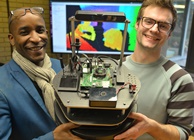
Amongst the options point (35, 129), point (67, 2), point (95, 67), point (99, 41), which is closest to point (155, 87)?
point (95, 67)

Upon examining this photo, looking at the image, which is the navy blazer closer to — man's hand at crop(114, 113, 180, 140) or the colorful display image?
man's hand at crop(114, 113, 180, 140)

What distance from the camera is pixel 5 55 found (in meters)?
2.15

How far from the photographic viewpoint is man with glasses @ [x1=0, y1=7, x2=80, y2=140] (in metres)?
0.86

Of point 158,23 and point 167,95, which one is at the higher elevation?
point 158,23

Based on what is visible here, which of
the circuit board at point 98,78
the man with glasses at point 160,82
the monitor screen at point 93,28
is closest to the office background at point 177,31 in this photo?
the monitor screen at point 93,28

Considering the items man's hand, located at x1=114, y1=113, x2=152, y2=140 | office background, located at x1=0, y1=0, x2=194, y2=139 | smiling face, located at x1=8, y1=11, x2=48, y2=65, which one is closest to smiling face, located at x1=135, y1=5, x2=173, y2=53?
man's hand, located at x1=114, y1=113, x2=152, y2=140

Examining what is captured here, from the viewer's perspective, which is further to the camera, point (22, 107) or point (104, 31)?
point (104, 31)

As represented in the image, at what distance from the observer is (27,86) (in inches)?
35.6

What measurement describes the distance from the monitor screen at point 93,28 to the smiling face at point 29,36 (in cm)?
99

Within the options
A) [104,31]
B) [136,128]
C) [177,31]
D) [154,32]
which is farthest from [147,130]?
[177,31]

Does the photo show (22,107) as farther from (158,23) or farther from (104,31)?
(104,31)

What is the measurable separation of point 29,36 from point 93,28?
1145 millimetres

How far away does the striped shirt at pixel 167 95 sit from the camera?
889mm

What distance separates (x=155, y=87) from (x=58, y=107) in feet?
1.57
